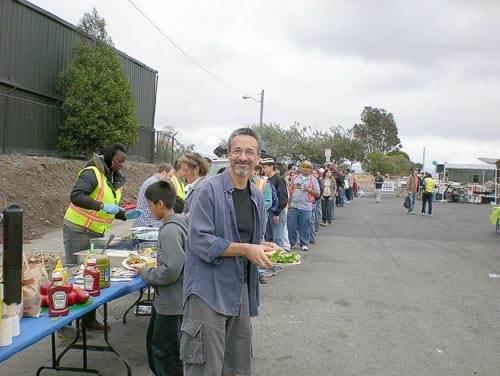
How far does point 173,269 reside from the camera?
360cm

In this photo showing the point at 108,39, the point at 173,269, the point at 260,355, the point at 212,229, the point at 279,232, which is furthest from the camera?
the point at 108,39

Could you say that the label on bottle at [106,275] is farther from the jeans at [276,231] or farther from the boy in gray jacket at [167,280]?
the jeans at [276,231]

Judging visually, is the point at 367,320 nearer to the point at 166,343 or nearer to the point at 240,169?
the point at 166,343

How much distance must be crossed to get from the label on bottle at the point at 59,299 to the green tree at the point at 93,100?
14.1 meters

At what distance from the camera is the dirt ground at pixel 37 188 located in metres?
11.2

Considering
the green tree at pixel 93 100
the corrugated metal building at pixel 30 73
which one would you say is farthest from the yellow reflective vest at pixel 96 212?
the green tree at pixel 93 100

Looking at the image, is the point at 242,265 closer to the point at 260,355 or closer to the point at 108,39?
the point at 260,355

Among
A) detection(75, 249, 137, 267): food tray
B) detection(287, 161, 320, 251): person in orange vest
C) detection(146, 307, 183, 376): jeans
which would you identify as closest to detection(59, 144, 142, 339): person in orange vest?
detection(75, 249, 137, 267): food tray

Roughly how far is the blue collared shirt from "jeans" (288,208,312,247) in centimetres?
789

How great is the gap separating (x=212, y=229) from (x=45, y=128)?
15717 millimetres

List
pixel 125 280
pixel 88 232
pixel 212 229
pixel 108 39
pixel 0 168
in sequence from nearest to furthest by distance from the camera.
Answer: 1. pixel 212 229
2. pixel 125 280
3. pixel 88 232
4. pixel 0 168
5. pixel 108 39

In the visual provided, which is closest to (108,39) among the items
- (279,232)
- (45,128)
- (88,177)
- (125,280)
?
(45,128)

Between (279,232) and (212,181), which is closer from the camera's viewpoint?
(212,181)

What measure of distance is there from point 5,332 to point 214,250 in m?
1.22
